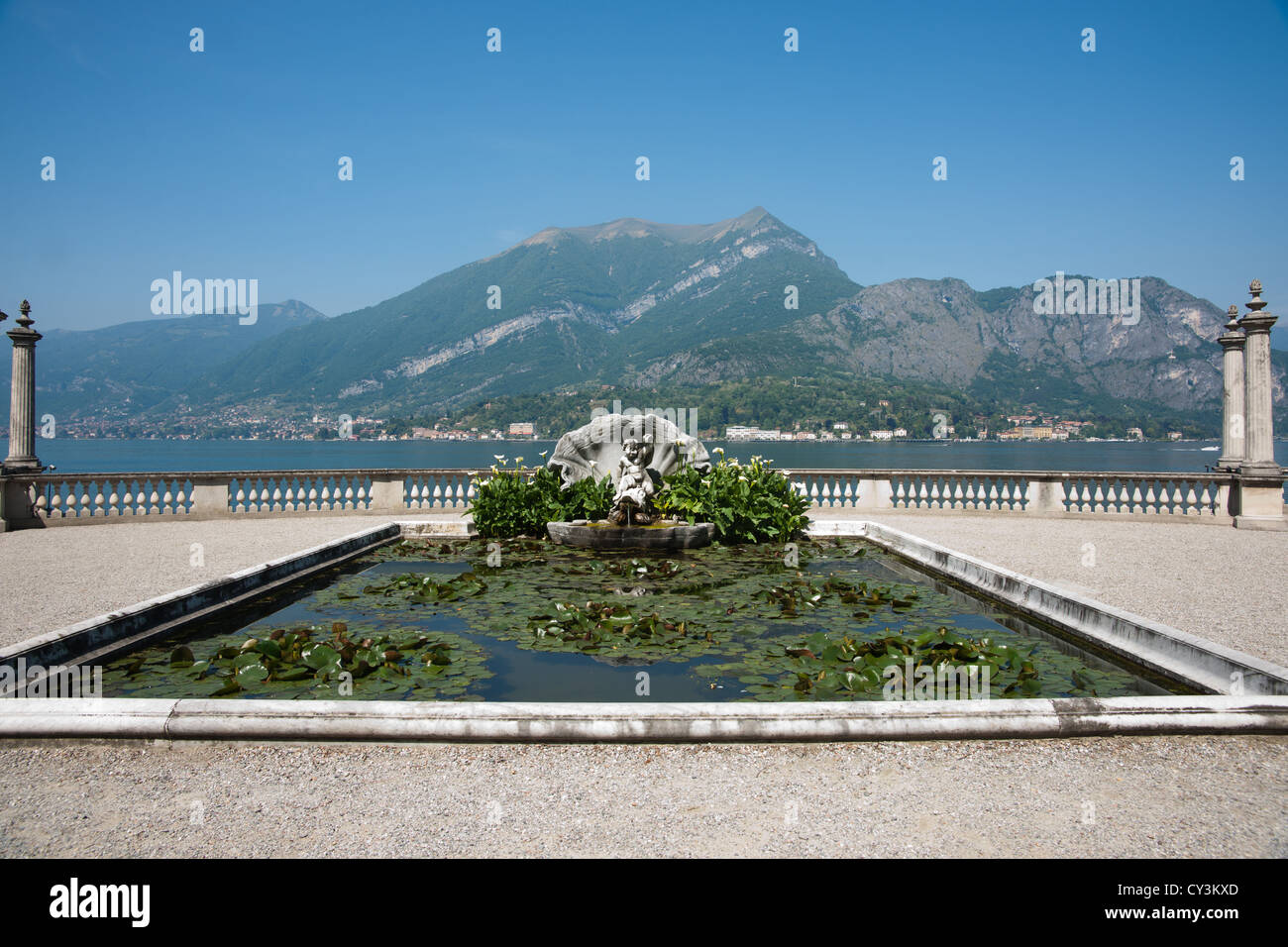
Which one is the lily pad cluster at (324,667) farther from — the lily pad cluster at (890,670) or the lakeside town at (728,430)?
the lakeside town at (728,430)

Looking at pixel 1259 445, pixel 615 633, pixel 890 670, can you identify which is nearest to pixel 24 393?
pixel 615 633

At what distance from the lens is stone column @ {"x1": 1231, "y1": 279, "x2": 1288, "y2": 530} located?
45.8ft

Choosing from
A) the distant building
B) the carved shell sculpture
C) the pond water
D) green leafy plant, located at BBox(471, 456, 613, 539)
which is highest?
the distant building

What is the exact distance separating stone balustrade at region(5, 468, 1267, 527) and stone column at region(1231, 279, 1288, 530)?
0.39 meters

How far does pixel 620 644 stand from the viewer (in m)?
6.33

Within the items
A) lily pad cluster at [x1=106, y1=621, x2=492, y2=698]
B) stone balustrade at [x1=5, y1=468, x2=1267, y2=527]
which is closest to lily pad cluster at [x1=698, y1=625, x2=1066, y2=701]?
lily pad cluster at [x1=106, y1=621, x2=492, y2=698]

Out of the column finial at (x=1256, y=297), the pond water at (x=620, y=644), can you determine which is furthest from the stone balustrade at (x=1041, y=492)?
the pond water at (x=620, y=644)

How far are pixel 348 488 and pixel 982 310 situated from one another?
19900 cm

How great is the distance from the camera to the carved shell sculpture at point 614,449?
504 inches

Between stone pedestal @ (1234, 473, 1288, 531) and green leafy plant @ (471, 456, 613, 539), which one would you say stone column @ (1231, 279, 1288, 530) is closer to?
stone pedestal @ (1234, 473, 1288, 531)

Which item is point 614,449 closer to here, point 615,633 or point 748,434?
point 615,633

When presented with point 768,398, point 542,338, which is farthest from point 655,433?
point 542,338

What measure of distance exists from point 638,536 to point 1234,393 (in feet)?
42.2
